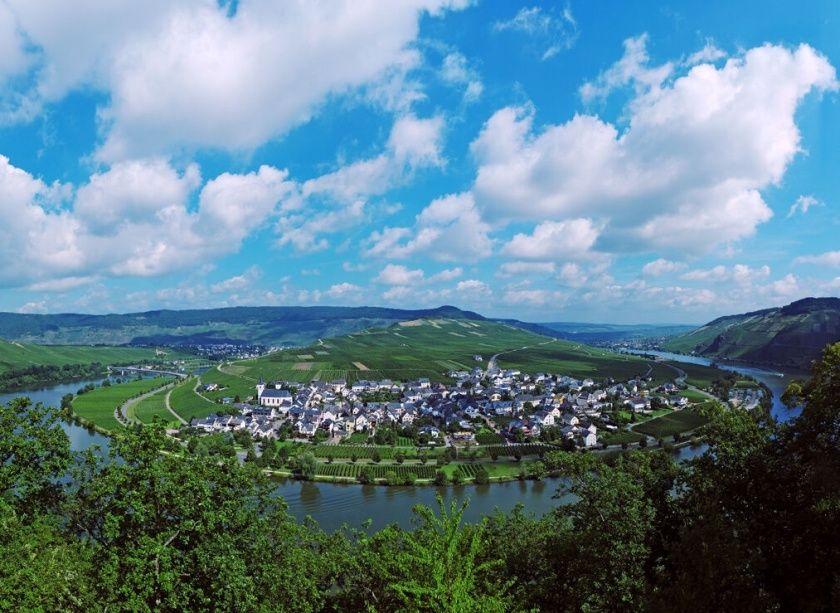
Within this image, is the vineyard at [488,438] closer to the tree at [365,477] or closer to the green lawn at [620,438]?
the green lawn at [620,438]

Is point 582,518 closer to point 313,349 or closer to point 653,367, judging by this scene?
point 653,367

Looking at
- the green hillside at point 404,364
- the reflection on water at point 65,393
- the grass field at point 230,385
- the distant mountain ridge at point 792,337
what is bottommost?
the reflection on water at point 65,393

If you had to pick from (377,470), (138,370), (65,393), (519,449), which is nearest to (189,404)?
(65,393)

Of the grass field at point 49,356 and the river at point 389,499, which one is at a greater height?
the grass field at point 49,356

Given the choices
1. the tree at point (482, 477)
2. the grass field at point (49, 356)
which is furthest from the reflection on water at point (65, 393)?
the tree at point (482, 477)

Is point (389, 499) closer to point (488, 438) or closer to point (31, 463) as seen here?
point (488, 438)

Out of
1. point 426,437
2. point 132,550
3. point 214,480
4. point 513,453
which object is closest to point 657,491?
point 214,480
